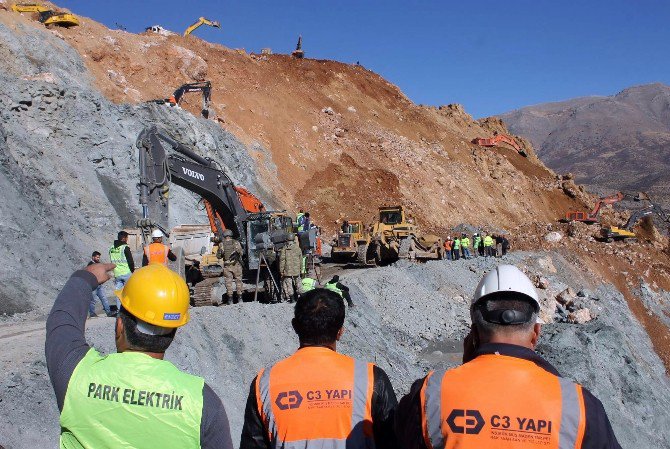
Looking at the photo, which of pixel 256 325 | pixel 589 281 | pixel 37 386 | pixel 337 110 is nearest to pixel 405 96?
pixel 337 110

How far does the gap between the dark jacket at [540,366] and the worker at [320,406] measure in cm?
41

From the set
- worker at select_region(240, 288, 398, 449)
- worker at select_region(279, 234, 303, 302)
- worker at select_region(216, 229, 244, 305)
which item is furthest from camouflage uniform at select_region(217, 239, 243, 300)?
worker at select_region(240, 288, 398, 449)

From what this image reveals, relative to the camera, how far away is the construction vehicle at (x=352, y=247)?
23.0 metres

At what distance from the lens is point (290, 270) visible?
41.5 feet

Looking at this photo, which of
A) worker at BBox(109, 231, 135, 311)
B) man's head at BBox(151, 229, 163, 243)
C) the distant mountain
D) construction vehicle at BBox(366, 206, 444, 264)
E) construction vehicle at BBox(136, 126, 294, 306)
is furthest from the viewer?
the distant mountain

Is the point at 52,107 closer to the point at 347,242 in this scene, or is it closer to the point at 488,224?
the point at 347,242

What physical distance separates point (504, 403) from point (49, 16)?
104 feet

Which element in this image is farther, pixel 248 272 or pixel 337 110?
pixel 337 110

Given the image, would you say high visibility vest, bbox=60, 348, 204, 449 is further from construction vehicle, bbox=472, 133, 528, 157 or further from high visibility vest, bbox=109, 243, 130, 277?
construction vehicle, bbox=472, 133, 528, 157

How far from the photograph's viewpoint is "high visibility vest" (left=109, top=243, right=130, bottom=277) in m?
9.92

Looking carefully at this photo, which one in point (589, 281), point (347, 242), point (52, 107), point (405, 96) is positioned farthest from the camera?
point (405, 96)

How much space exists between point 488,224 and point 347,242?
62.5 ft

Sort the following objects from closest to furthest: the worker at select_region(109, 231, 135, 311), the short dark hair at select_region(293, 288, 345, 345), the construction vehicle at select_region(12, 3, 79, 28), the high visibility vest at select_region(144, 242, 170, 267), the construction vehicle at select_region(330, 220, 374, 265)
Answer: the short dark hair at select_region(293, 288, 345, 345), the high visibility vest at select_region(144, 242, 170, 267), the worker at select_region(109, 231, 135, 311), the construction vehicle at select_region(330, 220, 374, 265), the construction vehicle at select_region(12, 3, 79, 28)

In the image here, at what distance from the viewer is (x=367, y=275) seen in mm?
17359
